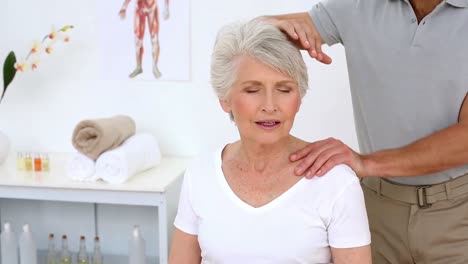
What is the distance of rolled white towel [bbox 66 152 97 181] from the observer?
87.8 inches

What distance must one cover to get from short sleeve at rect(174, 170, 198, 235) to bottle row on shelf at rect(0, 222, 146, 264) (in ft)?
3.11

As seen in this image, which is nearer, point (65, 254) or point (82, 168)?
point (82, 168)

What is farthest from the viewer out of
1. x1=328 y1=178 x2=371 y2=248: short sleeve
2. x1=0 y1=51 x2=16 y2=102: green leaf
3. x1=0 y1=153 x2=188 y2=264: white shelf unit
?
x1=0 y1=51 x2=16 y2=102: green leaf

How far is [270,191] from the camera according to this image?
1379 millimetres

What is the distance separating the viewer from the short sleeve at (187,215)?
1.46 metres

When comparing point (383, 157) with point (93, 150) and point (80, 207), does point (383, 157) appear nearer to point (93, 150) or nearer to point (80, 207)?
point (93, 150)

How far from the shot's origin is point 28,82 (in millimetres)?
2643

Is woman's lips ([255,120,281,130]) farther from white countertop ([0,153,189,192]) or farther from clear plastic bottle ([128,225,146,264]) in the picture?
clear plastic bottle ([128,225,146,264])

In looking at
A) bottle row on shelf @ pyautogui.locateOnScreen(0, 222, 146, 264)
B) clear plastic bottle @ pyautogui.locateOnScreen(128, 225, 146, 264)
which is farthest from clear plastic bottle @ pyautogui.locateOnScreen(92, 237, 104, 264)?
clear plastic bottle @ pyautogui.locateOnScreen(128, 225, 146, 264)

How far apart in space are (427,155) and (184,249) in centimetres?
64

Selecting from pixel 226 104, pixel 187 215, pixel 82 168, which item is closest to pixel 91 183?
pixel 82 168

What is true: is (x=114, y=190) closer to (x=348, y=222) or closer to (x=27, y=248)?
(x=27, y=248)

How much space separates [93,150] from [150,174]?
0.80 ft

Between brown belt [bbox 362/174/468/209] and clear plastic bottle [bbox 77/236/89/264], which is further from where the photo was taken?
clear plastic bottle [bbox 77/236/89/264]
